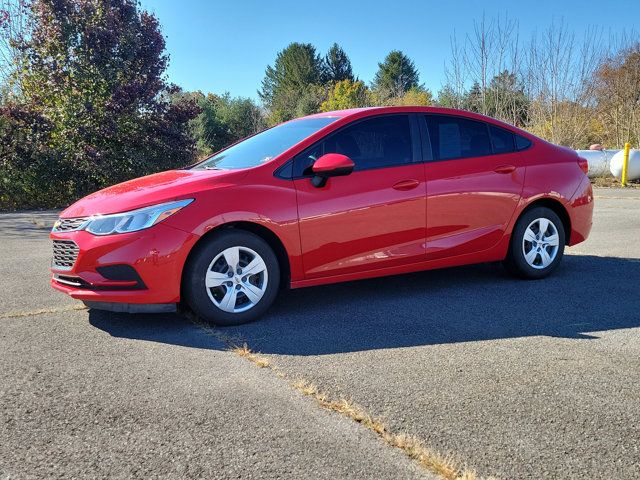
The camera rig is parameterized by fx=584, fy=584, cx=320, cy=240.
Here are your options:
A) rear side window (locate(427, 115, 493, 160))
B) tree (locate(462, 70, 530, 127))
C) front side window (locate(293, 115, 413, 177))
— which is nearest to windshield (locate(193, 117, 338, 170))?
front side window (locate(293, 115, 413, 177))

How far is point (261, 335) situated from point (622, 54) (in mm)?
24895

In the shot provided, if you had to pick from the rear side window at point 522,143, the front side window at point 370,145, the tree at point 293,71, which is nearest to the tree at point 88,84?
the front side window at point 370,145

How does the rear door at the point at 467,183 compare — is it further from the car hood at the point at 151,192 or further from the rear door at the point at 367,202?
the car hood at the point at 151,192

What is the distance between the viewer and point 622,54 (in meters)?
23.8

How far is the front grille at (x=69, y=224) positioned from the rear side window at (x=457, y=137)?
114 inches

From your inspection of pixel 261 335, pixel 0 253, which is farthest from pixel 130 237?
pixel 0 253

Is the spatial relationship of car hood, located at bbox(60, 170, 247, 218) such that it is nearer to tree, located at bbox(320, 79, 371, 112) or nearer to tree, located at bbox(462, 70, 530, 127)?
tree, located at bbox(462, 70, 530, 127)

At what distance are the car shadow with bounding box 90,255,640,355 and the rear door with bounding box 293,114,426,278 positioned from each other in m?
0.38

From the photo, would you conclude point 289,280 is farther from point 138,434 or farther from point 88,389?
point 138,434

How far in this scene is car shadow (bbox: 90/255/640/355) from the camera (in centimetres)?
385

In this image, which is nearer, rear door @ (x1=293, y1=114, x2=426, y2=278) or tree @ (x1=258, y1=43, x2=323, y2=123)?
rear door @ (x1=293, y1=114, x2=426, y2=278)

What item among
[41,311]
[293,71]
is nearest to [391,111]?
[41,311]

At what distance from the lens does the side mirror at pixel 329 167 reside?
436cm

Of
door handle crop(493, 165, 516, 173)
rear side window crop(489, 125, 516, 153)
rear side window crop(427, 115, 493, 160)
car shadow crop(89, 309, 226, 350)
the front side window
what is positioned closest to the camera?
car shadow crop(89, 309, 226, 350)
